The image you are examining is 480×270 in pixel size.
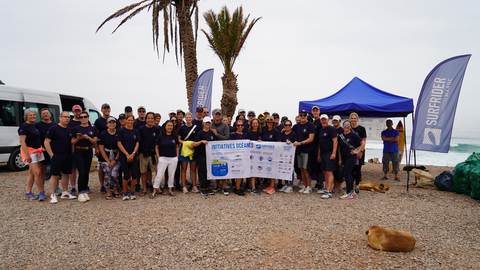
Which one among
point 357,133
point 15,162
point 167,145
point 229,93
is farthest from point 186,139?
point 229,93

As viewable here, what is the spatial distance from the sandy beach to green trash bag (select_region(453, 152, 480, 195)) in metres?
0.43

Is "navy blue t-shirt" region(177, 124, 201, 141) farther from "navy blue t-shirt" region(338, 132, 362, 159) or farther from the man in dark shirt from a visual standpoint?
"navy blue t-shirt" region(338, 132, 362, 159)

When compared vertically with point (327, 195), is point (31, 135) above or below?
above

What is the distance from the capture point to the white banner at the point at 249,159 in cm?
623

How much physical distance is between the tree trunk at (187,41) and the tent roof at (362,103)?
637cm

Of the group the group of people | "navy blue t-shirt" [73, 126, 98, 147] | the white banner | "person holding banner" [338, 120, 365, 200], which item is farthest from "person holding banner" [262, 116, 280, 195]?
"navy blue t-shirt" [73, 126, 98, 147]

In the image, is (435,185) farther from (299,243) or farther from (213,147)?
(213,147)

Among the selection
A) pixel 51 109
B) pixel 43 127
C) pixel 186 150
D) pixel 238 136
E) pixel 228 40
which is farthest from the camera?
pixel 228 40

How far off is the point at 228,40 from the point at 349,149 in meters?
8.93

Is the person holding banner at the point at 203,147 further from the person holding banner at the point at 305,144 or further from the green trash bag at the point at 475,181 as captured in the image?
the green trash bag at the point at 475,181

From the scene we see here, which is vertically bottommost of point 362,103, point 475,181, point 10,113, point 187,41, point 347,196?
point 347,196

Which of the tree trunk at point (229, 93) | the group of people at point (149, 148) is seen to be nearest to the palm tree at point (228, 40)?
the tree trunk at point (229, 93)

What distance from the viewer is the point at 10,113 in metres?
8.45

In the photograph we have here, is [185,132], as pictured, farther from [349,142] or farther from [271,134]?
[349,142]
